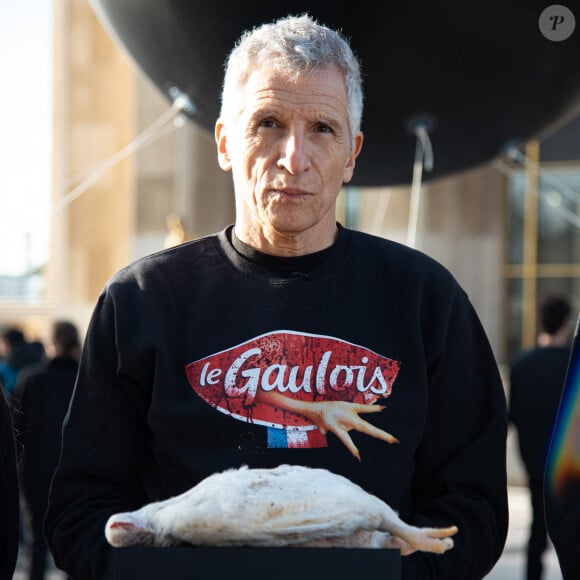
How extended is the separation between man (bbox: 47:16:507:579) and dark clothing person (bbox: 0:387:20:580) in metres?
0.07

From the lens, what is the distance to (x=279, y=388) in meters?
1.88

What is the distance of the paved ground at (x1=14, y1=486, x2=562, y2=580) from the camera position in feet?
20.8

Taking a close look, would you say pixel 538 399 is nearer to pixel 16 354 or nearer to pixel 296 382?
pixel 16 354

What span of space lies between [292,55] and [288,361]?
556 millimetres

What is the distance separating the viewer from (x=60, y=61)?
479 inches

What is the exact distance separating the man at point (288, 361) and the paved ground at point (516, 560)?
4290mm

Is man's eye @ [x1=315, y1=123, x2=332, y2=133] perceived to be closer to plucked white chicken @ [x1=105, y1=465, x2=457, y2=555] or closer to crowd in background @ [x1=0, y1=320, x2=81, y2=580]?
plucked white chicken @ [x1=105, y1=465, x2=457, y2=555]

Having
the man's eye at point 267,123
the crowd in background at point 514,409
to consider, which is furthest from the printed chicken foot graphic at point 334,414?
the crowd in background at point 514,409

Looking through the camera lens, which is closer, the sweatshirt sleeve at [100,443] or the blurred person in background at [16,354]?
the sweatshirt sleeve at [100,443]

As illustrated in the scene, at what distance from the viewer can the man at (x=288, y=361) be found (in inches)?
73.4

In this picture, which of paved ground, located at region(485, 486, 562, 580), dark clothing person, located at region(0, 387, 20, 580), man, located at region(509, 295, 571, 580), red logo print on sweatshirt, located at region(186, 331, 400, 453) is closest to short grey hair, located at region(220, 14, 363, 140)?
red logo print on sweatshirt, located at region(186, 331, 400, 453)

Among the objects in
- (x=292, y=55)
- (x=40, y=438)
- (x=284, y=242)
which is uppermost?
(x=292, y=55)

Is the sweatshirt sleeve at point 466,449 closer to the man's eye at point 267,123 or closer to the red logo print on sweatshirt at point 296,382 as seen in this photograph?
the red logo print on sweatshirt at point 296,382

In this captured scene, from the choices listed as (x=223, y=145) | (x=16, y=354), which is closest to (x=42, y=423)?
(x=16, y=354)
